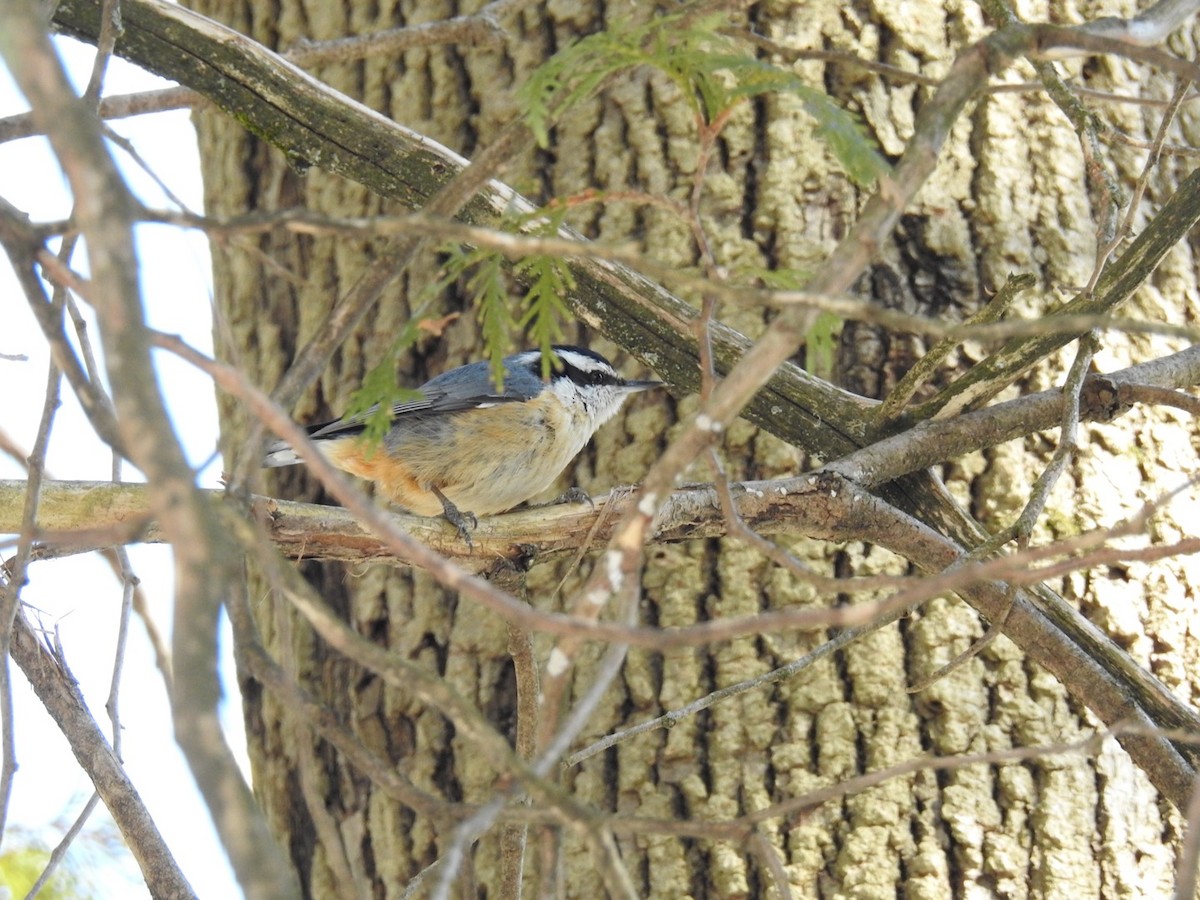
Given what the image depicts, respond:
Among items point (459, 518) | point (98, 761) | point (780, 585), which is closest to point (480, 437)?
point (459, 518)

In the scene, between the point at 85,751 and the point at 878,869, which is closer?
the point at 85,751

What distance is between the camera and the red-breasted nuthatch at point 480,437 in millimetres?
3848

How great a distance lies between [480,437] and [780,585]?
124 centimetres

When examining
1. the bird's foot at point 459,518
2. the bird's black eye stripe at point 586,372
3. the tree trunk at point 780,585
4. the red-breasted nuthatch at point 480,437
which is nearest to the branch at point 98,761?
the tree trunk at point 780,585

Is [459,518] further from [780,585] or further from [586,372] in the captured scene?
[780,585]

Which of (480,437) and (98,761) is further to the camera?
(480,437)

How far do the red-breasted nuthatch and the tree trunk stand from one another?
0.09 m

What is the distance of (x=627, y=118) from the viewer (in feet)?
12.0

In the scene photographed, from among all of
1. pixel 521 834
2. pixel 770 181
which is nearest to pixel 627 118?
pixel 770 181

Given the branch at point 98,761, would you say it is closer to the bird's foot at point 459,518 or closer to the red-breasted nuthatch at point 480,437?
the bird's foot at point 459,518

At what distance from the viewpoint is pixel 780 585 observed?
3.27m

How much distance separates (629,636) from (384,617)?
2613 mm

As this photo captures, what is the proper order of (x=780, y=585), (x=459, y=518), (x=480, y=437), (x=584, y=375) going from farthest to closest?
(x=480, y=437) → (x=584, y=375) → (x=459, y=518) → (x=780, y=585)

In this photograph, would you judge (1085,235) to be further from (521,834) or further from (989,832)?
(521,834)
